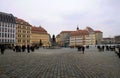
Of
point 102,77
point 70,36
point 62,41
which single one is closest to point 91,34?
point 70,36

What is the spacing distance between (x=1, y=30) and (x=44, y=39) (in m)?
59.2

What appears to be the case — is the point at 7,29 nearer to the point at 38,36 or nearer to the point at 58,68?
the point at 38,36

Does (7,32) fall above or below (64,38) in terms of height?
above

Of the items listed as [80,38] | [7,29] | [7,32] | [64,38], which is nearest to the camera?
[7,32]

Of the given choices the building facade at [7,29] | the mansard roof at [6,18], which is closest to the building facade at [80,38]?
the building facade at [7,29]

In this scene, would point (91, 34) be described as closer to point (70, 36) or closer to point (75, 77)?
point (70, 36)

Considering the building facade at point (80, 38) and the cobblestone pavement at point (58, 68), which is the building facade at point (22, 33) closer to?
the building facade at point (80, 38)

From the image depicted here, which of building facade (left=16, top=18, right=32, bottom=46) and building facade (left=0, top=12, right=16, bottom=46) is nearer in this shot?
building facade (left=0, top=12, right=16, bottom=46)

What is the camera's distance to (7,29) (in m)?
94.5

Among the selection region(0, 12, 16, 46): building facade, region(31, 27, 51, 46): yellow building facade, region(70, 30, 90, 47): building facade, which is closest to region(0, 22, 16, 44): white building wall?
region(0, 12, 16, 46): building facade

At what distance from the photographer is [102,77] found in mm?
9531

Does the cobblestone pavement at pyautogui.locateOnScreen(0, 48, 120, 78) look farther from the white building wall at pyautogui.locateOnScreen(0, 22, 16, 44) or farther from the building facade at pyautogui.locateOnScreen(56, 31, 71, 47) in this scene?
the building facade at pyautogui.locateOnScreen(56, 31, 71, 47)

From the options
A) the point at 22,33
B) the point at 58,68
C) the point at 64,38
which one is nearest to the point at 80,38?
the point at 64,38

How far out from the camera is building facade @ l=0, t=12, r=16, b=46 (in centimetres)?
9088
